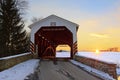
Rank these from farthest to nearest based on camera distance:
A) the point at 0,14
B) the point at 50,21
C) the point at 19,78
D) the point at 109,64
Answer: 1. the point at 0,14
2. the point at 50,21
3. the point at 109,64
4. the point at 19,78

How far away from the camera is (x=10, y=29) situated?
43312mm

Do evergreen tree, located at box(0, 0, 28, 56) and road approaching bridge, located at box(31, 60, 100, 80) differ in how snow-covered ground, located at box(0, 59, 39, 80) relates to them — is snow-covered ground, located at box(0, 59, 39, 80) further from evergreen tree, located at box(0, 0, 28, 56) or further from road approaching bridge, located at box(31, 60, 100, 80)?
evergreen tree, located at box(0, 0, 28, 56)

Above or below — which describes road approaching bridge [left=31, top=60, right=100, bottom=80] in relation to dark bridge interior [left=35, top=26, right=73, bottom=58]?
below

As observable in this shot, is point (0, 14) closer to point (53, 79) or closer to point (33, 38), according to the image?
point (33, 38)

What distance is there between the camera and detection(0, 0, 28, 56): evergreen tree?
139 feet

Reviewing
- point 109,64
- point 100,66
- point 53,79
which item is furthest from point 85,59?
point 53,79

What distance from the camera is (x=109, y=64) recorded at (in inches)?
538

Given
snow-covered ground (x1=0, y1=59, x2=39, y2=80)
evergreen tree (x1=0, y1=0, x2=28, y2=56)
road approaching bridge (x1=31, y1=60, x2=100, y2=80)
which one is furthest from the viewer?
evergreen tree (x1=0, y1=0, x2=28, y2=56)

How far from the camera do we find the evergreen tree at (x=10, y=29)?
42500mm

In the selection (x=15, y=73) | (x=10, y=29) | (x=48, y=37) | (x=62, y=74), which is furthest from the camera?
(x=10, y=29)

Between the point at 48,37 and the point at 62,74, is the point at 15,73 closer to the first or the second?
the point at 62,74

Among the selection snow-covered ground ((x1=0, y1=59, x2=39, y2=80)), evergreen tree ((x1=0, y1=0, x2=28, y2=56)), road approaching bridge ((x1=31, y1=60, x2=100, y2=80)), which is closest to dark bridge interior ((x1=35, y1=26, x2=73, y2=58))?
evergreen tree ((x1=0, y1=0, x2=28, y2=56))

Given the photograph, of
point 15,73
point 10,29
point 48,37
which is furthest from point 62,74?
point 10,29

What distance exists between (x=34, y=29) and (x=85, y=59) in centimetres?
962
